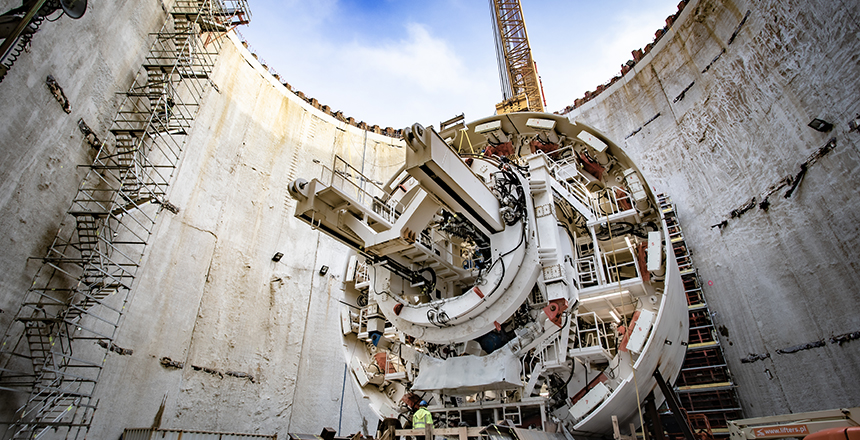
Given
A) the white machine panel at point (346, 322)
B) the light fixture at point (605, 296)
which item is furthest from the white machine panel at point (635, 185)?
the white machine panel at point (346, 322)

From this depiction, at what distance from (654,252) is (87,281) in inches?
376

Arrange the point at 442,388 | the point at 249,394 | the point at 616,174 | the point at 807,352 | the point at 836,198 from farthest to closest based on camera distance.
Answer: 1. the point at 249,394
2. the point at 616,174
3. the point at 807,352
4. the point at 836,198
5. the point at 442,388

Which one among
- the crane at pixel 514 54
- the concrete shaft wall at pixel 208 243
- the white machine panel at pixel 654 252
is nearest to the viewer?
the concrete shaft wall at pixel 208 243

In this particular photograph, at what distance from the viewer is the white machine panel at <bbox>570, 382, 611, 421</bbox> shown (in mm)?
5805

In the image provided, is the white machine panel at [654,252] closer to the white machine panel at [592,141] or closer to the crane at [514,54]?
the white machine panel at [592,141]

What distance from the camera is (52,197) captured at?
665 centimetres

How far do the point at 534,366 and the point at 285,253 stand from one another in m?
8.83

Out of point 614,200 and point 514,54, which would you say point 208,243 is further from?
point 514,54

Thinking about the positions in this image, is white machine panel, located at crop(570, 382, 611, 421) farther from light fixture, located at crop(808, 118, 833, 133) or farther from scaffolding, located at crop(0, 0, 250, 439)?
scaffolding, located at crop(0, 0, 250, 439)

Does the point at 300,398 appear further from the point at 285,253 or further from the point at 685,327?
the point at 685,327

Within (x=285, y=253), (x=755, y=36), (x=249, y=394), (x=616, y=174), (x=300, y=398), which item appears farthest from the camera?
(x=285, y=253)

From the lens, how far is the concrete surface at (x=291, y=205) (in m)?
6.96

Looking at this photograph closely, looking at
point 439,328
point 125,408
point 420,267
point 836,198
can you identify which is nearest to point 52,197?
point 125,408

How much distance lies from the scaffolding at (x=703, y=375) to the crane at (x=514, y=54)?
12615mm
